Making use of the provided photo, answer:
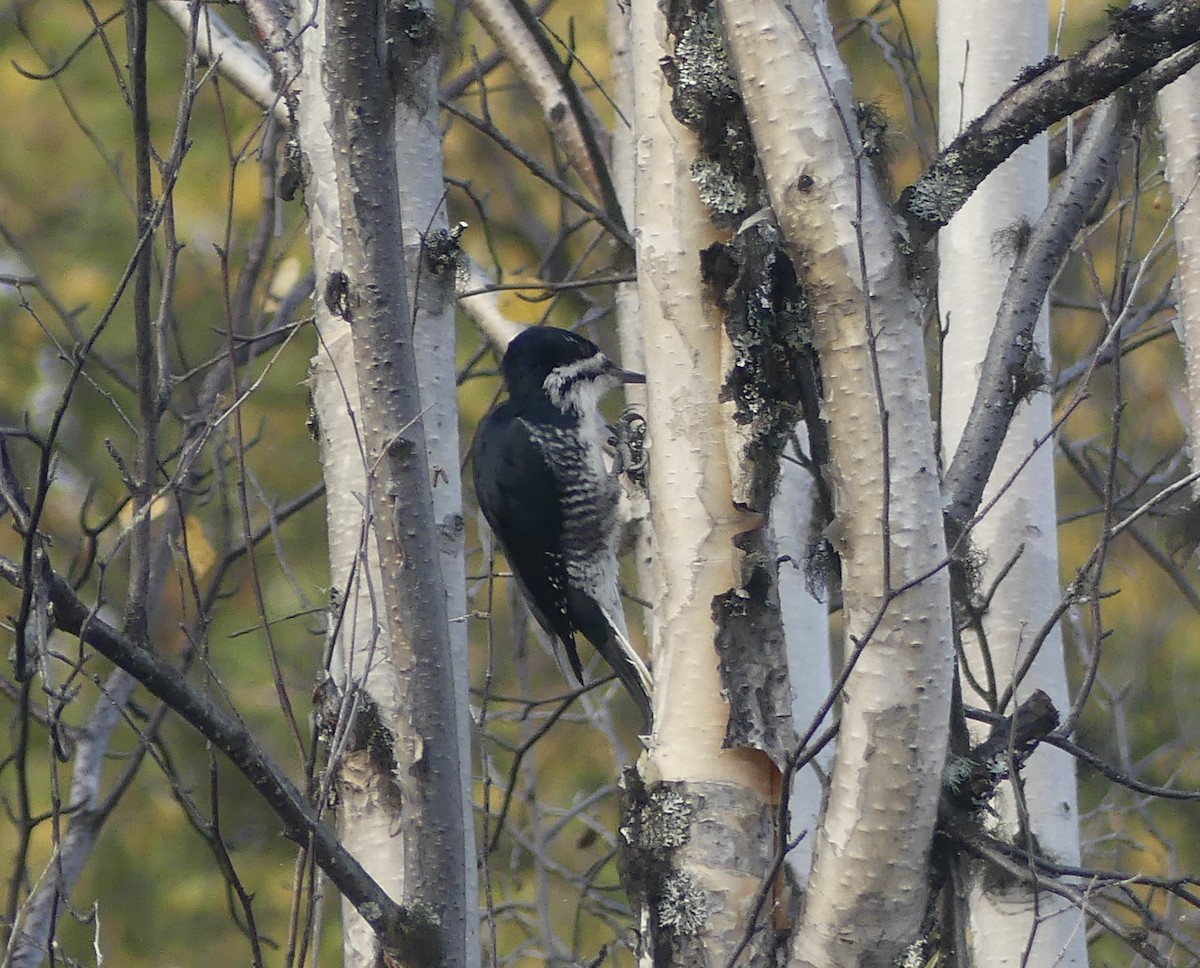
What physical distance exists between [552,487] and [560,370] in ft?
1.20

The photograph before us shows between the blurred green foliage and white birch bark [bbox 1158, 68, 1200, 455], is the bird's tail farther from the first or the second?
the blurred green foliage

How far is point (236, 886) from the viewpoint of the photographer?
1.89 m

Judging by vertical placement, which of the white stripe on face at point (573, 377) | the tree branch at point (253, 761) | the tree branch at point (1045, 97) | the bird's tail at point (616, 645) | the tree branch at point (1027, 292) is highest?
the white stripe on face at point (573, 377)

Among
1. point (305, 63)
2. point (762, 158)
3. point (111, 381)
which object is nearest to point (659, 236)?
point (762, 158)

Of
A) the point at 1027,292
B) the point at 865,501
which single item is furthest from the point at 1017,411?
the point at 865,501

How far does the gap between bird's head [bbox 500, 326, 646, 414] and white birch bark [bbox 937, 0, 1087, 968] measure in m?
1.14

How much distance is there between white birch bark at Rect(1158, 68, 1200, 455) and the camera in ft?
9.84

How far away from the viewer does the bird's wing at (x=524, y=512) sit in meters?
4.40

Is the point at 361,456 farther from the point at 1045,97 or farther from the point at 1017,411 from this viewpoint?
the point at 1017,411

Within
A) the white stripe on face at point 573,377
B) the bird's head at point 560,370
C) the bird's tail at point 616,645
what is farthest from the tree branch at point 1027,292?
the white stripe on face at point 573,377

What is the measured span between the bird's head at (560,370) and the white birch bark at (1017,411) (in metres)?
1.14

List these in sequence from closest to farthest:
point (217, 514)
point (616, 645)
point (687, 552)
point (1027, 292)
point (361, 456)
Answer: point (687, 552), point (1027, 292), point (361, 456), point (616, 645), point (217, 514)

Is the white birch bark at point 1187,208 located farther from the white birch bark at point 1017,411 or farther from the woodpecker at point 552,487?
the woodpecker at point 552,487

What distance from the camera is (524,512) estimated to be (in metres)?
4.47
